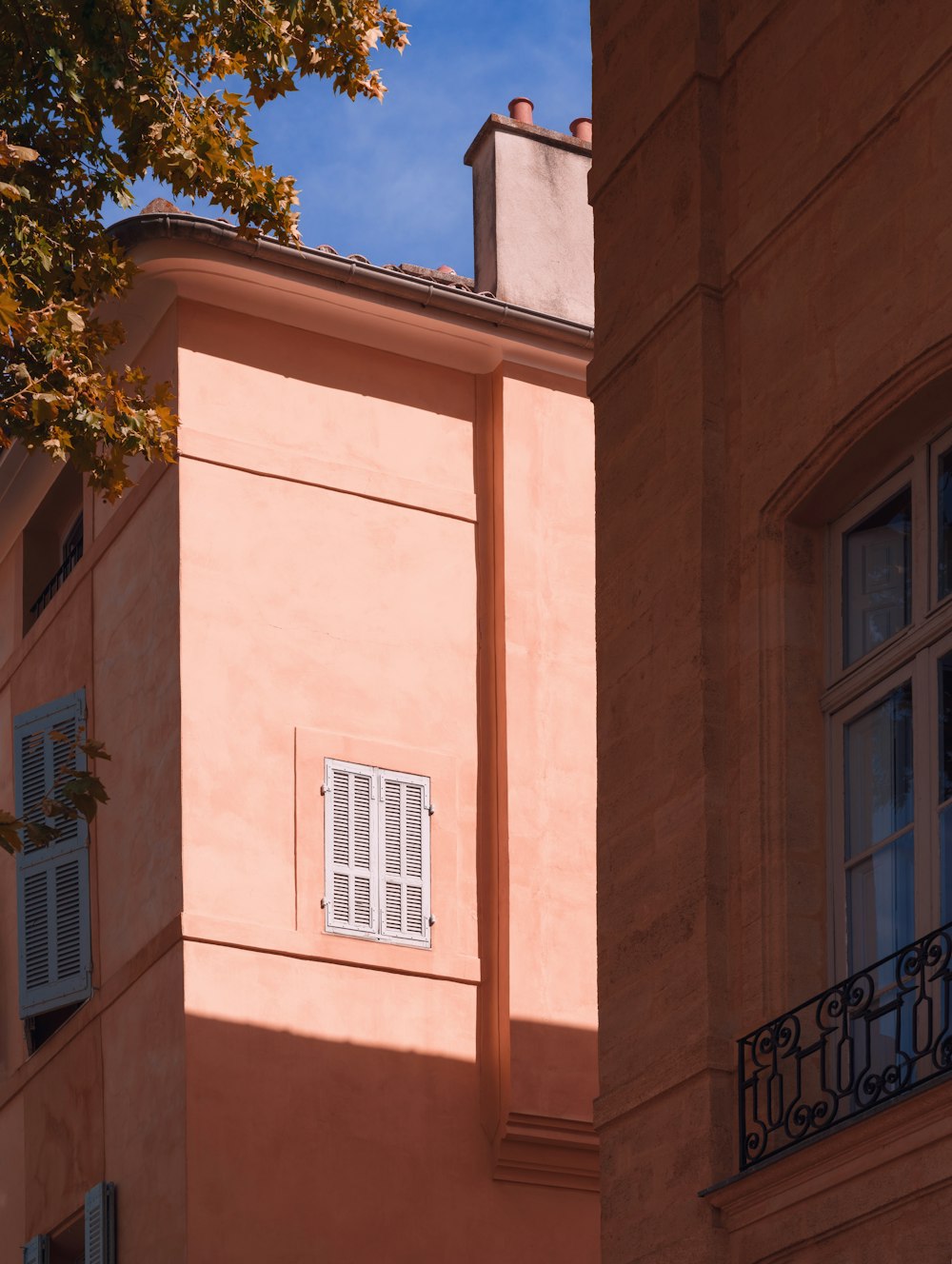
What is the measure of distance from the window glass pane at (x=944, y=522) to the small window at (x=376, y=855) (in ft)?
23.0

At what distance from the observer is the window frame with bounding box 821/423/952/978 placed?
316 inches

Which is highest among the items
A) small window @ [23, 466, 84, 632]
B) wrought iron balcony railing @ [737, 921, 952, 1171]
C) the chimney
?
the chimney

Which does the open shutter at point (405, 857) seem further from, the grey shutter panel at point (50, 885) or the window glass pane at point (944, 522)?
the window glass pane at point (944, 522)

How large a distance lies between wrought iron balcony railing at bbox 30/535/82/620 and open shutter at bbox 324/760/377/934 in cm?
325

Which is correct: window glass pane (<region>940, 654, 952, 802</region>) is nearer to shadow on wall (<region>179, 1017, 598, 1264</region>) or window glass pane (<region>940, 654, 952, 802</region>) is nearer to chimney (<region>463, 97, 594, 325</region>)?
shadow on wall (<region>179, 1017, 598, 1264</region>)

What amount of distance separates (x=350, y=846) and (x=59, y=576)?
150 inches

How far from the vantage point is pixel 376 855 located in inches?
583

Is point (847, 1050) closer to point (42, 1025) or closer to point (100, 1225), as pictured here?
point (100, 1225)

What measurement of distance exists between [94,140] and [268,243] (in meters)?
4.41

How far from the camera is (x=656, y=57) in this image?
33.8 feet

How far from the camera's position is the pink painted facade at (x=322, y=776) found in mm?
13945

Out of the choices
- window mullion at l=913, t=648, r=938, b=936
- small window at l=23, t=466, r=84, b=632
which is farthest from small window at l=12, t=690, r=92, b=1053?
window mullion at l=913, t=648, r=938, b=936

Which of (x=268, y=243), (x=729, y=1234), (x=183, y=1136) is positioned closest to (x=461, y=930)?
(x=183, y=1136)

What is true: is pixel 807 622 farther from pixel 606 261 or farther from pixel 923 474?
pixel 606 261
